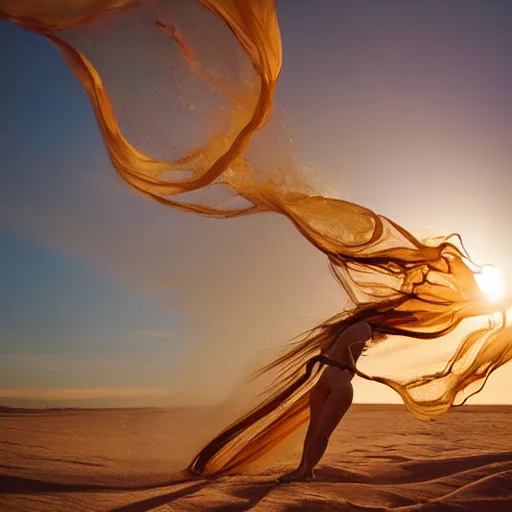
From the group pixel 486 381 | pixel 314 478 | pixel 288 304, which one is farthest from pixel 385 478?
pixel 288 304

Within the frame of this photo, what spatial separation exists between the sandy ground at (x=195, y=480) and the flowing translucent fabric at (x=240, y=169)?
39 cm

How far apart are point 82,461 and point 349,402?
3104 mm

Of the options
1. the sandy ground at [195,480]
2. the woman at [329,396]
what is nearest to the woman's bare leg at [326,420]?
the woman at [329,396]

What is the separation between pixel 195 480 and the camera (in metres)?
6.14

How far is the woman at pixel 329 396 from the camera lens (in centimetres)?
606

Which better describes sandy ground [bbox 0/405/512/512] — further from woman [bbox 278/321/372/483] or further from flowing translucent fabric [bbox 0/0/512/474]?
flowing translucent fabric [bbox 0/0/512/474]

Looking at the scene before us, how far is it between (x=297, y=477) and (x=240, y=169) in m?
2.94

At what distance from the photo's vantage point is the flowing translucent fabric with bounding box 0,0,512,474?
5.89 m

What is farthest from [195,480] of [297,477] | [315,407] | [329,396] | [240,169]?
[240,169]

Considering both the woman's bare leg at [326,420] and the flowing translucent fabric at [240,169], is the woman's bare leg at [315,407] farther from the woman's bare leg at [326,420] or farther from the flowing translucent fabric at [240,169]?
the flowing translucent fabric at [240,169]

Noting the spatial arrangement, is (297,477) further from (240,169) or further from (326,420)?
(240,169)

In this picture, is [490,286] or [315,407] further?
[490,286]

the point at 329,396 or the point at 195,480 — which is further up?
the point at 329,396

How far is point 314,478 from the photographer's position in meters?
6.05
